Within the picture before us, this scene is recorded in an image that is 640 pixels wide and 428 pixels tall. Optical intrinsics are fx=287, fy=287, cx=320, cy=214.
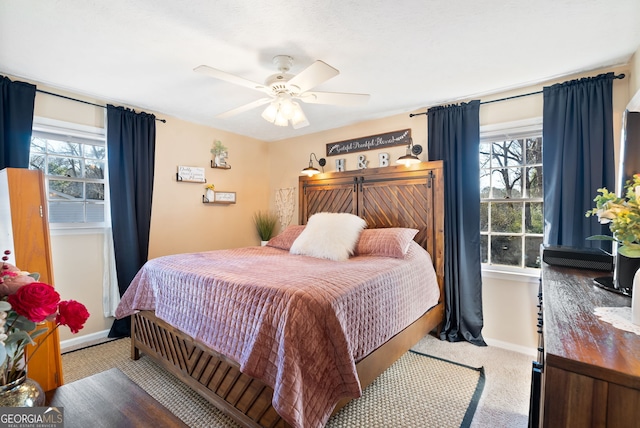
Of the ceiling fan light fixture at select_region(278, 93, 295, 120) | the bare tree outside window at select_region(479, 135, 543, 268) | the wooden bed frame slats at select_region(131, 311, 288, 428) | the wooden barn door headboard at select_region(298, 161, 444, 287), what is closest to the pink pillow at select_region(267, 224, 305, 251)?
the wooden barn door headboard at select_region(298, 161, 444, 287)

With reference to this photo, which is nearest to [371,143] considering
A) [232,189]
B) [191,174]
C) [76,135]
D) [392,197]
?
[392,197]

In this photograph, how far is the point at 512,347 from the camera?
8.97 feet

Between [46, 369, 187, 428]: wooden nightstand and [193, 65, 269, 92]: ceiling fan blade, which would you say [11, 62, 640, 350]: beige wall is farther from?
[46, 369, 187, 428]: wooden nightstand

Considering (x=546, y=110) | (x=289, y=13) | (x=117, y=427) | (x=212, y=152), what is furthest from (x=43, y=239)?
(x=546, y=110)

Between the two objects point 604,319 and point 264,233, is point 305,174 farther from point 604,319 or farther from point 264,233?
point 604,319

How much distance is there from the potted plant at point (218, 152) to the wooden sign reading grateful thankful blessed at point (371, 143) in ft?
4.84

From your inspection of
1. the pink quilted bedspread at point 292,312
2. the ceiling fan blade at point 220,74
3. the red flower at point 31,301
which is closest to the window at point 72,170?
the pink quilted bedspread at point 292,312

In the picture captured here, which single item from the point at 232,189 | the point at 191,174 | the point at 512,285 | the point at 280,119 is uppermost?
the point at 280,119

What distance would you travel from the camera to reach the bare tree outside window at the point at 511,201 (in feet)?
9.09

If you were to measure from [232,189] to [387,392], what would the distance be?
10.5ft

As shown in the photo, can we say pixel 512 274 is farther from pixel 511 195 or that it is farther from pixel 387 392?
pixel 387 392

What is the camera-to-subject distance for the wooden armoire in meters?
1.48

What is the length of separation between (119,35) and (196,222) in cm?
230

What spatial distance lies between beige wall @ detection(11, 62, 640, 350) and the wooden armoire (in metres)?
1.47
